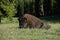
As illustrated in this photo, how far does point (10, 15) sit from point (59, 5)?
17.4m

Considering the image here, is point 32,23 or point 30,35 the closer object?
point 30,35

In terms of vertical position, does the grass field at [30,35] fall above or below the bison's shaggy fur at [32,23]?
below

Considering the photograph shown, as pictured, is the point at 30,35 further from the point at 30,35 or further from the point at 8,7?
the point at 8,7

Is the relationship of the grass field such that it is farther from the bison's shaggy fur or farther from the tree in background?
the tree in background

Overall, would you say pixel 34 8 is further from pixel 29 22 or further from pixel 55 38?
pixel 55 38

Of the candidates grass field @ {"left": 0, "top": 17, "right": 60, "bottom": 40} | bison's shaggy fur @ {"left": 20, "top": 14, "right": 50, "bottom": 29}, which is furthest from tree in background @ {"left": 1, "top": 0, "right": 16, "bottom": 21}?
grass field @ {"left": 0, "top": 17, "right": 60, "bottom": 40}

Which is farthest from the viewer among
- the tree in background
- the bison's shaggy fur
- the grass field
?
the tree in background

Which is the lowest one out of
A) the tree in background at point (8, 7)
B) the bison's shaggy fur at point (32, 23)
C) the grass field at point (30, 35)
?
the grass field at point (30, 35)

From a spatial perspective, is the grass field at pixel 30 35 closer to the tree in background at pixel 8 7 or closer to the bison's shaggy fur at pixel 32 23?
the bison's shaggy fur at pixel 32 23

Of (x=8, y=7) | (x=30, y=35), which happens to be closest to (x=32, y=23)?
(x=30, y=35)

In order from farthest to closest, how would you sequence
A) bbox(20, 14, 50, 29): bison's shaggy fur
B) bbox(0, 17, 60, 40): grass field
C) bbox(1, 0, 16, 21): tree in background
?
bbox(1, 0, 16, 21): tree in background
bbox(20, 14, 50, 29): bison's shaggy fur
bbox(0, 17, 60, 40): grass field

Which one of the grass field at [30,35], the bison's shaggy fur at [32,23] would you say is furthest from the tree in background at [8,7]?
the grass field at [30,35]

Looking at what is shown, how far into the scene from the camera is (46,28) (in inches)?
592

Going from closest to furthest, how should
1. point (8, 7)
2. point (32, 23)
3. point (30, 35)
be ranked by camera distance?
point (30, 35), point (32, 23), point (8, 7)
